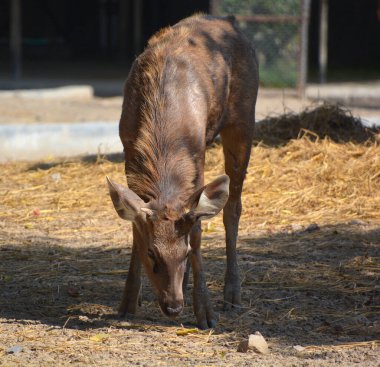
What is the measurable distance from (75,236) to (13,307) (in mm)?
2054

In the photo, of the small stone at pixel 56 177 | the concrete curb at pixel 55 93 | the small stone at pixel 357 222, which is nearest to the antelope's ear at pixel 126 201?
the small stone at pixel 357 222

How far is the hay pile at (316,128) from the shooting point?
10.8 metres

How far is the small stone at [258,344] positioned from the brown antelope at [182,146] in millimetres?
472

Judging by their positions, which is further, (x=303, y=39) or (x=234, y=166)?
(x=303, y=39)

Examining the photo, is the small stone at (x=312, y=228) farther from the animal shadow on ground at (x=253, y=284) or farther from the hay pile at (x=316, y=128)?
the hay pile at (x=316, y=128)

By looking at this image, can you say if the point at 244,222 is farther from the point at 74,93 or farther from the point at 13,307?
the point at 74,93

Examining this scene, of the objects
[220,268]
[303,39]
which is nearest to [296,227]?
[220,268]

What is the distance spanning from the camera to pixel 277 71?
17.2 meters

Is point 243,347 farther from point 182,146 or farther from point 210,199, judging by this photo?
point 182,146

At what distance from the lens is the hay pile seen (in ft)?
35.4

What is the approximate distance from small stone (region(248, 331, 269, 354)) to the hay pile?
5608 mm

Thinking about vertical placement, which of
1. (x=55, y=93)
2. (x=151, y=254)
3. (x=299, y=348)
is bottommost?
(x=55, y=93)

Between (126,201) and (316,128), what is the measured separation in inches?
243

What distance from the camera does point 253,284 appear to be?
664 centimetres
